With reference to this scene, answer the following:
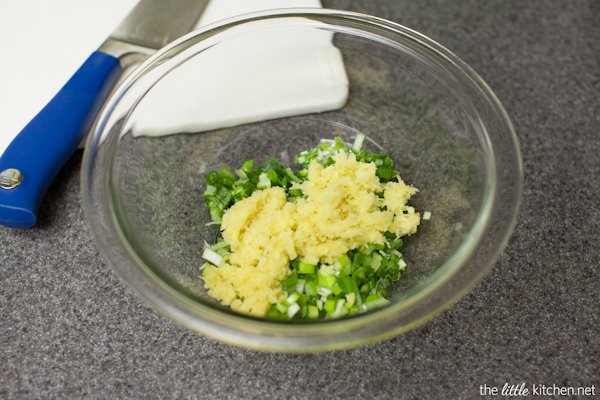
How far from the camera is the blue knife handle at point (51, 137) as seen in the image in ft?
3.43

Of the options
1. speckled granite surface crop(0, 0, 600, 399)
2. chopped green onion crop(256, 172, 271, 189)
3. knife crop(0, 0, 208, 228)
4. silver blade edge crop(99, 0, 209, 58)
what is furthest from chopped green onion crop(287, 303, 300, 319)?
silver blade edge crop(99, 0, 209, 58)

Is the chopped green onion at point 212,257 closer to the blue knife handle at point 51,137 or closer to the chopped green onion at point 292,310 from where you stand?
the chopped green onion at point 292,310

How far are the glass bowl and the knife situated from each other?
6.6 inches

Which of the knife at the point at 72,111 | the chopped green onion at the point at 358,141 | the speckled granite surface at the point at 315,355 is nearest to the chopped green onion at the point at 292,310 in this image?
the speckled granite surface at the point at 315,355

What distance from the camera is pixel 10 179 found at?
3.38ft

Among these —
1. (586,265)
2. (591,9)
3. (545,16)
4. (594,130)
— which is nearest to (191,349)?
(586,265)

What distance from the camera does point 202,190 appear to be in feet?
3.75

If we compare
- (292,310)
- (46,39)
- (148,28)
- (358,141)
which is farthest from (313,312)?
(46,39)

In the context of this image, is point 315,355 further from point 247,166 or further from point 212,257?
point 247,166

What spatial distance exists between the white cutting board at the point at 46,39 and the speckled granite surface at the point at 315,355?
20cm

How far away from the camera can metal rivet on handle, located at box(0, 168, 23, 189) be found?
1.03 m

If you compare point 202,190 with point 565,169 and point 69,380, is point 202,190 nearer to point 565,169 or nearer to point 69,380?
point 69,380

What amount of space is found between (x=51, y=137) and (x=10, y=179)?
13cm

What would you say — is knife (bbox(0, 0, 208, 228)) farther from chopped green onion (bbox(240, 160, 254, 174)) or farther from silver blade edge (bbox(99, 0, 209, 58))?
chopped green onion (bbox(240, 160, 254, 174))
